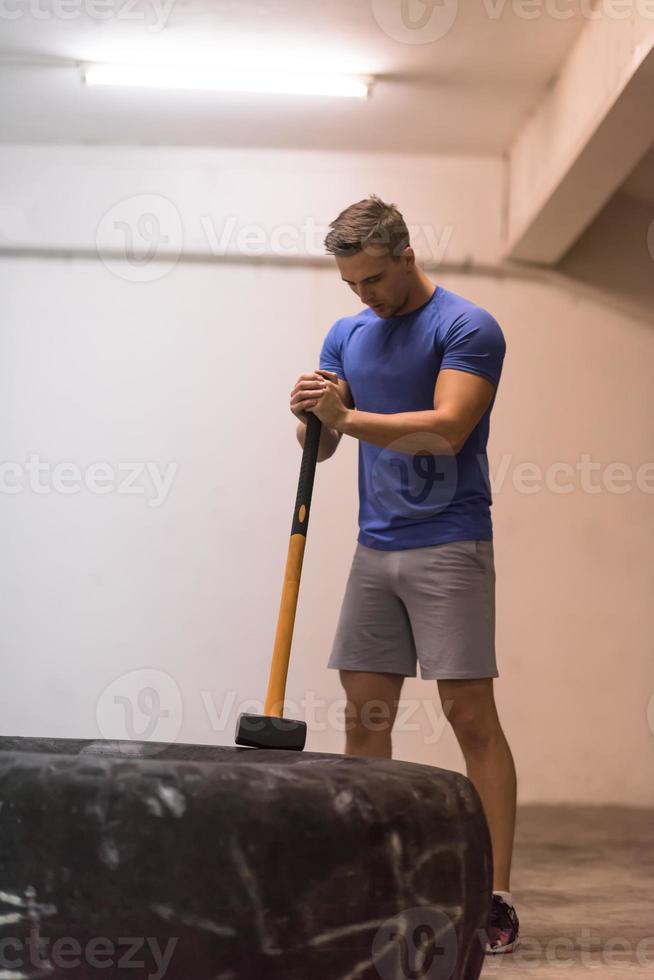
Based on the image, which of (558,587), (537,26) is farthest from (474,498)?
(558,587)

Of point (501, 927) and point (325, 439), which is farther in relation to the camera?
point (325, 439)

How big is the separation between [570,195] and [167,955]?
9.49 ft

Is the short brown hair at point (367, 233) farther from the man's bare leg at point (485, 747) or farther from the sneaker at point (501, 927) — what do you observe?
the sneaker at point (501, 927)

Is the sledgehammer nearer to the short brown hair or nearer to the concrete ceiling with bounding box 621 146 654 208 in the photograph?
the short brown hair

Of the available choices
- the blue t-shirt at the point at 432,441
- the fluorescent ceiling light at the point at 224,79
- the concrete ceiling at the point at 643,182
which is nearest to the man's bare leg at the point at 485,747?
the blue t-shirt at the point at 432,441

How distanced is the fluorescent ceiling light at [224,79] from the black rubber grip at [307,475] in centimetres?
176

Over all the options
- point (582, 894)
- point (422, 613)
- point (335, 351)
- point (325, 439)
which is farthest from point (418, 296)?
point (582, 894)

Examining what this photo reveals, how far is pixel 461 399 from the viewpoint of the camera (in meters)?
1.96

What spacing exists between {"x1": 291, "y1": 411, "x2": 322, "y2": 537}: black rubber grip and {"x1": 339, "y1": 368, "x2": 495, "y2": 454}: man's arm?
8 centimetres

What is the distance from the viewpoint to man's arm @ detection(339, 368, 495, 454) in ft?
6.40

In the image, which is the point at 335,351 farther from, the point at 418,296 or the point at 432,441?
the point at 432,441

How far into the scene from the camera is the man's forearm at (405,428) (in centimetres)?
195

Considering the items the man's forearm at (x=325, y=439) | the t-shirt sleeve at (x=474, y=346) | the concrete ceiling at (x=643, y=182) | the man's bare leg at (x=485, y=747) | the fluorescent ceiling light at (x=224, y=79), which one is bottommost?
the man's bare leg at (x=485, y=747)

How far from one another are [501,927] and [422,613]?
546 millimetres
